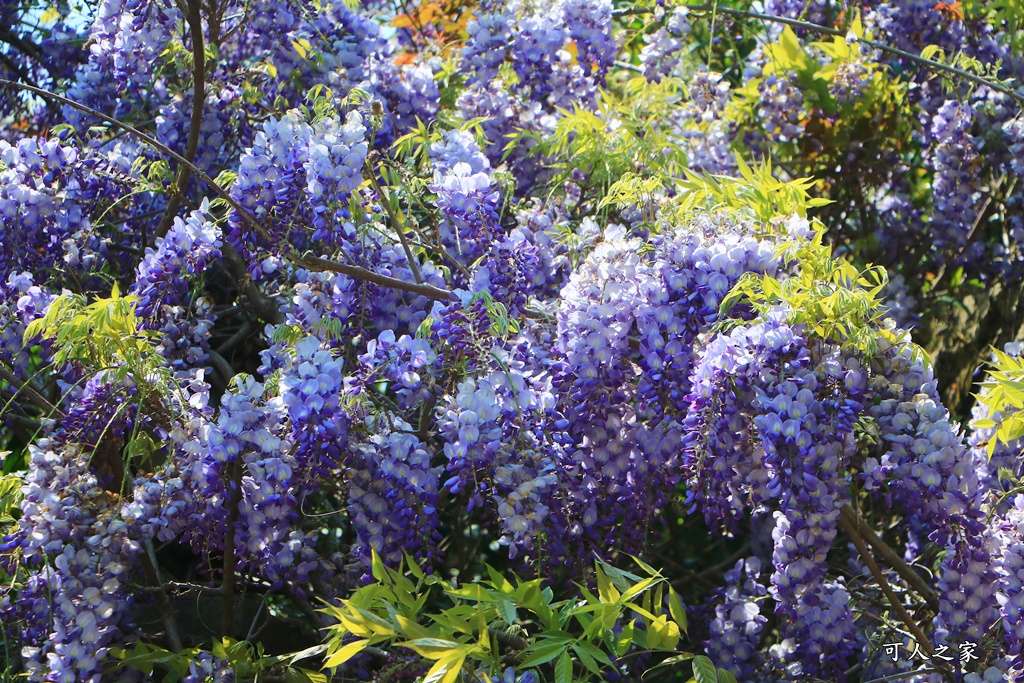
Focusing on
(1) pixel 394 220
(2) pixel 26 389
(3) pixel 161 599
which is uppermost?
(1) pixel 394 220

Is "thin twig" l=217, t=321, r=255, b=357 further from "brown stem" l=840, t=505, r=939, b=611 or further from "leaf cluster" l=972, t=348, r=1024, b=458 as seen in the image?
"leaf cluster" l=972, t=348, r=1024, b=458

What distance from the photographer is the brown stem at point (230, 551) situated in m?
2.21

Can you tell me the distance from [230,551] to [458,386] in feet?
2.34

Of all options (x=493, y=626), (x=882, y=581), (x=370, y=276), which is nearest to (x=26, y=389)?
(x=370, y=276)

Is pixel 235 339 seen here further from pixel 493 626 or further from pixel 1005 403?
pixel 1005 403

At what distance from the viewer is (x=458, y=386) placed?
6.94ft

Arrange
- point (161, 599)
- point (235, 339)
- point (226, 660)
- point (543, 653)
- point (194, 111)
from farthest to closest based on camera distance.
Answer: point (235, 339), point (194, 111), point (161, 599), point (226, 660), point (543, 653)

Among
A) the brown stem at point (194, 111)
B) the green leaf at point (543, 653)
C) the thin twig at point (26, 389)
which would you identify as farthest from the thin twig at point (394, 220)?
the green leaf at point (543, 653)

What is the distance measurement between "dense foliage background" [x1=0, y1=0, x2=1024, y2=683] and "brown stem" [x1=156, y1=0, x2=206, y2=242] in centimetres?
1

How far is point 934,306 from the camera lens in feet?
12.3

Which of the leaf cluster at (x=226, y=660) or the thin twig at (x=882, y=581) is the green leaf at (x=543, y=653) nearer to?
Answer: the leaf cluster at (x=226, y=660)

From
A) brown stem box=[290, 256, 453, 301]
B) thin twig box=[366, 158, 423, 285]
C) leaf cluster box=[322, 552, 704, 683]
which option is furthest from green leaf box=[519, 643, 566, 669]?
thin twig box=[366, 158, 423, 285]

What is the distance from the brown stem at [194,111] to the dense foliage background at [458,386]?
12mm

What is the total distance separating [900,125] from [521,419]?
221 cm
